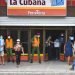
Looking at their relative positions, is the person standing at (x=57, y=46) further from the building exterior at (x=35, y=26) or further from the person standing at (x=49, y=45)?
the building exterior at (x=35, y=26)

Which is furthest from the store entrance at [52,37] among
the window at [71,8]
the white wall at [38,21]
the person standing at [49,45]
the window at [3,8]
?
the window at [3,8]

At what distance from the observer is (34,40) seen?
27.0 meters

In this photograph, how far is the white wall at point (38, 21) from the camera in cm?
2703

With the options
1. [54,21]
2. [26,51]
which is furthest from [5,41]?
[54,21]

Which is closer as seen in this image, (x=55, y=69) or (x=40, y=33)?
(x=55, y=69)

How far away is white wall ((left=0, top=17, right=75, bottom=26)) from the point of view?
27.0 m

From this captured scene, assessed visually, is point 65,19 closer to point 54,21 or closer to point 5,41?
point 54,21

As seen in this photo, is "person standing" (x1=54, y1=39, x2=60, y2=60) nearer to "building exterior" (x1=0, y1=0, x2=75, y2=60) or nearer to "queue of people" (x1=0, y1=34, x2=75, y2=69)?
"queue of people" (x1=0, y1=34, x2=75, y2=69)

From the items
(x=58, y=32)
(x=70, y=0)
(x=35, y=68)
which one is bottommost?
(x=35, y=68)

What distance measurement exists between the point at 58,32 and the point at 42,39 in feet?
3.96

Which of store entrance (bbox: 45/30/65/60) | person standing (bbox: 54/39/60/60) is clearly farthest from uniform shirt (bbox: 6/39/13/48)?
person standing (bbox: 54/39/60/60)

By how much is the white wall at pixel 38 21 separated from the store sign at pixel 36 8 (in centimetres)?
34

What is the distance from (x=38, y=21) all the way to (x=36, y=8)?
0.88 metres

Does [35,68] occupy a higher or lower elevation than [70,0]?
lower
